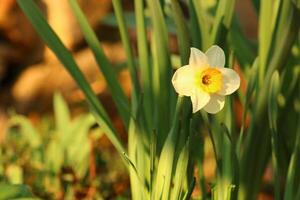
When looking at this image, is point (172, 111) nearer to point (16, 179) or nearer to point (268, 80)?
point (268, 80)

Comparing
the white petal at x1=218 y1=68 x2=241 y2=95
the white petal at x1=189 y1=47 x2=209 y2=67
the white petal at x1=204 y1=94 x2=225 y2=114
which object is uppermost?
the white petal at x1=189 y1=47 x2=209 y2=67

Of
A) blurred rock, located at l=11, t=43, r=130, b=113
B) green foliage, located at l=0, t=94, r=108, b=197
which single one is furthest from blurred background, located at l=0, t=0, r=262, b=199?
green foliage, located at l=0, t=94, r=108, b=197

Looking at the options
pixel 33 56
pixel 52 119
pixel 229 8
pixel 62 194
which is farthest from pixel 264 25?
pixel 33 56

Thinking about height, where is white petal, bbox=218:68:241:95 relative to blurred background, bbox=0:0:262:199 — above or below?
below

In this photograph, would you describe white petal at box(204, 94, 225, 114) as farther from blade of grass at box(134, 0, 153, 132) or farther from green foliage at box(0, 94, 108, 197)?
green foliage at box(0, 94, 108, 197)

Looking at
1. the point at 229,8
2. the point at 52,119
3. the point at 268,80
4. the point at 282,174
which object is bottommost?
the point at 282,174

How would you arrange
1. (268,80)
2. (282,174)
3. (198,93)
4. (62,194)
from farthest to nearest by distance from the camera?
(62,194), (282,174), (268,80), (198,93)

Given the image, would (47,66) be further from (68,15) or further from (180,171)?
(180,171)

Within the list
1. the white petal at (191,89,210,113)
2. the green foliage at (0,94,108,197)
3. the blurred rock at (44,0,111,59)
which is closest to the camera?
the white petal at (191,89,210,113)

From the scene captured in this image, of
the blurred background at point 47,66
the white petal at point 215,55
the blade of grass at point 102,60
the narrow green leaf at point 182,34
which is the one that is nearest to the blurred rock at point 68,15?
the blurred background at point 47,66
